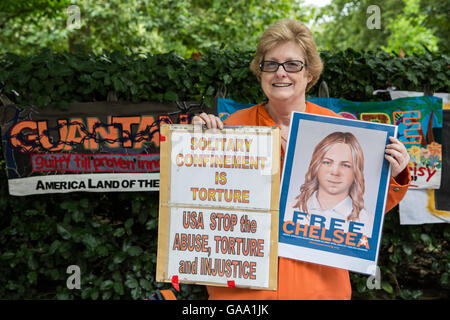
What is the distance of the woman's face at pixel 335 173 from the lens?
1.58m

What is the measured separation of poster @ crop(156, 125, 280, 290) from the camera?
1544 millimetres

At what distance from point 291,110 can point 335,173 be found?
0.34 m

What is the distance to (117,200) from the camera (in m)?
3.73

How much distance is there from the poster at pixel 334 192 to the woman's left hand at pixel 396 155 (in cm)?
2

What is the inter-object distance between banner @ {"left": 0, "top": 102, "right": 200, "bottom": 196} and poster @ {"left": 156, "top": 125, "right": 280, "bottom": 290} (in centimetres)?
189

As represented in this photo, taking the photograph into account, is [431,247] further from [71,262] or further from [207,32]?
[207,32]

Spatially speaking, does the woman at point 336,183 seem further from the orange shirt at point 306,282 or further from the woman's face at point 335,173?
the orange shirt at point 306,282

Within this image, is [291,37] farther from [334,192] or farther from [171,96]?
[171,96]

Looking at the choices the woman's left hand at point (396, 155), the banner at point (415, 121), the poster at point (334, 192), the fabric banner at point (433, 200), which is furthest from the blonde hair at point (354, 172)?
the fabric banner at point (433, 200)

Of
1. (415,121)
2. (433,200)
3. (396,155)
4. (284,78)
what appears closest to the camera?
(396,155)

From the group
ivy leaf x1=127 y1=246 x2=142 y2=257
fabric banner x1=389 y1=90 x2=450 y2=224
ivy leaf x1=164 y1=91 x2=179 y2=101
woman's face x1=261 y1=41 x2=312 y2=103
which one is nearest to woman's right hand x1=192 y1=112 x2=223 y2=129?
A: woman's face x1=261 y1=41 x2=312 y2=103

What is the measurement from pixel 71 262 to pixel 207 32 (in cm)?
776

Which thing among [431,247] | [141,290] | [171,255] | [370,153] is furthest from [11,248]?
[431,247]

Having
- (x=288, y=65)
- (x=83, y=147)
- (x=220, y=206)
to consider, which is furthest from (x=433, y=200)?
(x=83, y=147)
